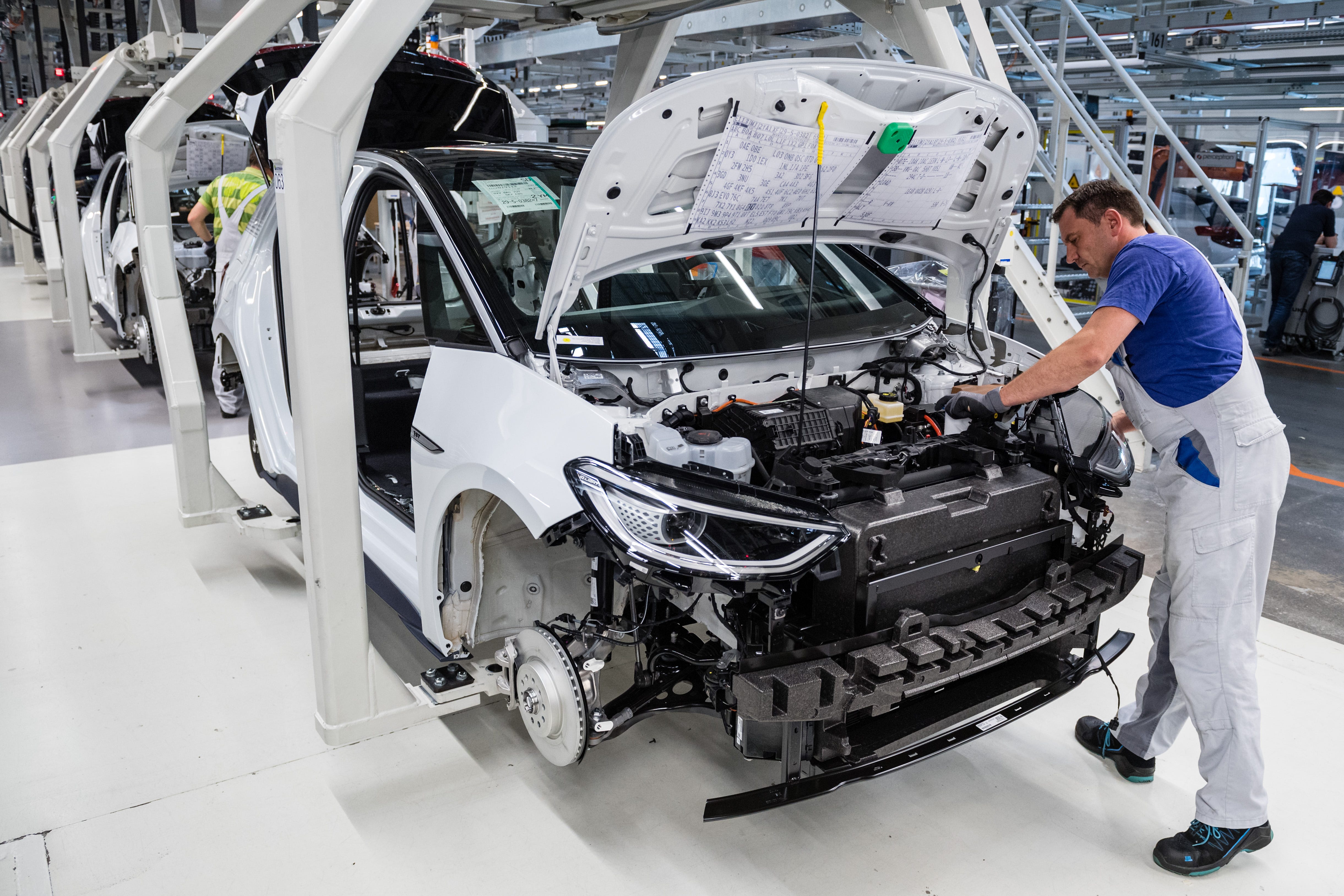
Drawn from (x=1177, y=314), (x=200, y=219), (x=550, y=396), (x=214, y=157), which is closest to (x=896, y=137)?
(x=1177, y=314)

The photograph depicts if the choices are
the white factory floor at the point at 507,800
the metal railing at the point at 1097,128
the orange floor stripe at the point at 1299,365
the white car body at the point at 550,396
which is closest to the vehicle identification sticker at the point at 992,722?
the white factory floor at the point at 507,800

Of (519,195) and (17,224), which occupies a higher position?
(519,195)

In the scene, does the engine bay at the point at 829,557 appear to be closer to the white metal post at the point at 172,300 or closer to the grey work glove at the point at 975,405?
the grey work glove at the point at 975,405

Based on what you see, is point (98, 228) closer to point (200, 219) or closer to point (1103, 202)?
point (200, 219)

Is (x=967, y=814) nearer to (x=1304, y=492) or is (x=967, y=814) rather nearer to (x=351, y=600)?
(x=351, y=600)

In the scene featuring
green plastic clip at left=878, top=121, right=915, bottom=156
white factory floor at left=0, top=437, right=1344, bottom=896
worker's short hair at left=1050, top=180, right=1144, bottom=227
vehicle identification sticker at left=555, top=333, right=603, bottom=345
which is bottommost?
white factory floor at left=0, top=437, right=1344, bottom=896

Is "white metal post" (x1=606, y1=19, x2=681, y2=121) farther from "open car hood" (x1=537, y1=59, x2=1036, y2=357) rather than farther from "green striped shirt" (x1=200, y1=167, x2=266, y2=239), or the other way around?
"open car hood" (x1=537, y1=59, x2=1036, y2=357)

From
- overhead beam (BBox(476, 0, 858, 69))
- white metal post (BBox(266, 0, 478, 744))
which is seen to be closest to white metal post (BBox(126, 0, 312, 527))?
overhead beam (BBox(476, 0, 858, 69))

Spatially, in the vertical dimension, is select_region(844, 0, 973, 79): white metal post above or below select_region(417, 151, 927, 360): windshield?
above

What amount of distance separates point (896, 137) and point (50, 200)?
8513 millimetres

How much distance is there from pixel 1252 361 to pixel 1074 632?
0.81 m

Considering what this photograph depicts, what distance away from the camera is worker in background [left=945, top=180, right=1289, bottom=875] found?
232 centimetres

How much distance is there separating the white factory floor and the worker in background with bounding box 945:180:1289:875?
23 centimetres

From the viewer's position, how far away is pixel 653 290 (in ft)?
9.46
